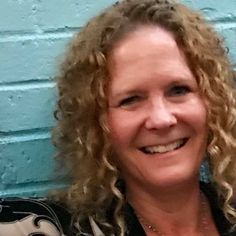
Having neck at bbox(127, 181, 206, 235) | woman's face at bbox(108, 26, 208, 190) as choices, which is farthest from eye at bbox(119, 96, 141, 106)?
neck at bbox(127, 181, 206, 235)

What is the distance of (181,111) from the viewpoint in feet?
4.43

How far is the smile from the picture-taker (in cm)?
137

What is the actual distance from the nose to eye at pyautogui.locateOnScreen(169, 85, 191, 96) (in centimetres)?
3

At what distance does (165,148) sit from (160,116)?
2.9 inches

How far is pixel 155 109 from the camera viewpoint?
4.37 feet

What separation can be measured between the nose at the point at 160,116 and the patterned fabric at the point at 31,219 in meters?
0.25

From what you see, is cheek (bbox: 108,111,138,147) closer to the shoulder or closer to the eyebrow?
the eyebrow


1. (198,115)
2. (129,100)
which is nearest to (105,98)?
(129,100)

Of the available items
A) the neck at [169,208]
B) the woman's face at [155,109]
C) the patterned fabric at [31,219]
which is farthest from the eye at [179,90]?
the patterned fabric at [31,219]

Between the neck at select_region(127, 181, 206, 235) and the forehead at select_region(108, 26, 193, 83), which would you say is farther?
the neck at select_region(127, 181, 206, 235)

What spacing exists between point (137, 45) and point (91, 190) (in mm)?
299

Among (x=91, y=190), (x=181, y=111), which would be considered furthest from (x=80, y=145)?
(x=181, y=111)

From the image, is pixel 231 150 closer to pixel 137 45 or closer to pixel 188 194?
pixel 188 194

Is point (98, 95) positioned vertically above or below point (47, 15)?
below
